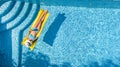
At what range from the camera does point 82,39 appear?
18.3 feet

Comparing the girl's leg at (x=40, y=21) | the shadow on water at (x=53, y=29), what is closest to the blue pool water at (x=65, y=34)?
the shadow on water at (x=53, y=29)

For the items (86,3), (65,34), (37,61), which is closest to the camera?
(86,3)

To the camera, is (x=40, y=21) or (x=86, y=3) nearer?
(x=86, y=3)

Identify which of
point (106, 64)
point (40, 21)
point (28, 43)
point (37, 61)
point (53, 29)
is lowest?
point (106, 64)

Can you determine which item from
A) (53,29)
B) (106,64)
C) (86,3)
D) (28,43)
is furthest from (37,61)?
(86,3)

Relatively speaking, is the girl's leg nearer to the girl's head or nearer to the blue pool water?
the blue pool water

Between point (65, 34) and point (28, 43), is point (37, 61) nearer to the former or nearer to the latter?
point (28, 43)

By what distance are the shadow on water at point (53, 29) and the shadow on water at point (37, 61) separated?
10.8 inches

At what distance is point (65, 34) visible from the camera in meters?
5.68

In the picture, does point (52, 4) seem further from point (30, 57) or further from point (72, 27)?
point (30, 57)

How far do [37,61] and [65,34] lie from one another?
0.71 metres

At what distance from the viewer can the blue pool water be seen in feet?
17.6

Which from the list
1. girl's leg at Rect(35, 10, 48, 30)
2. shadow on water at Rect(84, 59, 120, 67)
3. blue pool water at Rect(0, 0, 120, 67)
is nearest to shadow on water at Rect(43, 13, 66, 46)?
blue pool water at Rect(0, 0, 120, 67)

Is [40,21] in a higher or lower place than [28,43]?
higher
